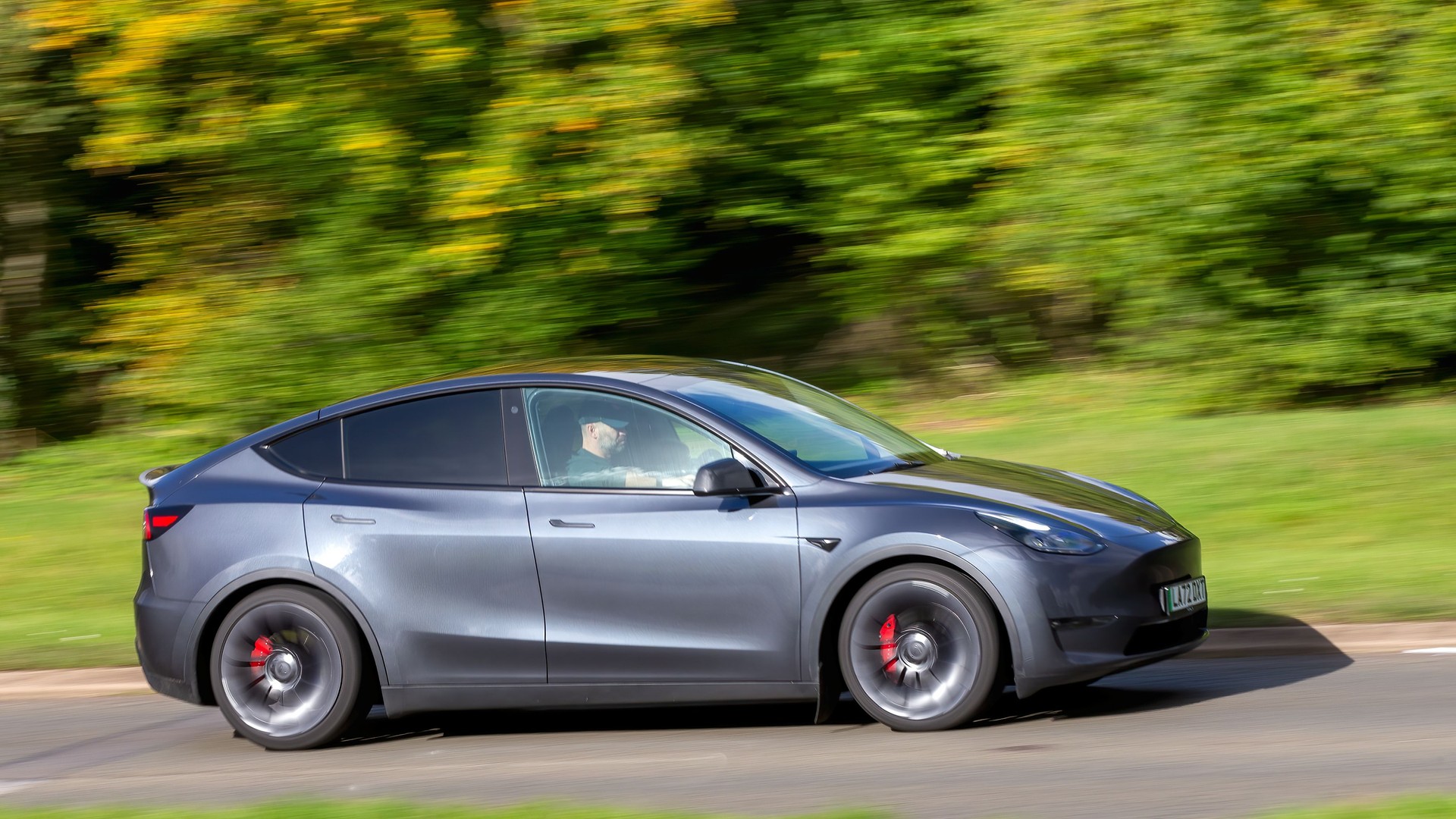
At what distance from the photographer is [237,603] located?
6.71m

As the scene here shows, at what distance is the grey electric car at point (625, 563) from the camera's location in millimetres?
5941

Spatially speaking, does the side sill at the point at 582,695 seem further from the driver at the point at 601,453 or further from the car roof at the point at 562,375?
the car roof at the point at 562,375

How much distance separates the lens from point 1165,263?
46.9 feet

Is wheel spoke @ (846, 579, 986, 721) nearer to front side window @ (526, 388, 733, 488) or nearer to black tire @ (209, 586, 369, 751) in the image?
front side window @ (526, 388, 733, 488)

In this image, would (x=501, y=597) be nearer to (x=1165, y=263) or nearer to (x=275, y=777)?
(x=275, y=777)

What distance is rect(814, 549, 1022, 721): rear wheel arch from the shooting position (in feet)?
19.2

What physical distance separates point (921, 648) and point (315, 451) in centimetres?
281

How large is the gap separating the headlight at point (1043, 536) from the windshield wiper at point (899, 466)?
1.94ft

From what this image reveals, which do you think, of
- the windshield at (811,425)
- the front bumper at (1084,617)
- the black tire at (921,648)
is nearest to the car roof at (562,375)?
the windshield at (811,425)

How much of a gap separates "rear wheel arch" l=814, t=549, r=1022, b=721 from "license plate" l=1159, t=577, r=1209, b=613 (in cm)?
65

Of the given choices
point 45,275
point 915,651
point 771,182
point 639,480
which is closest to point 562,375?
point 639,480

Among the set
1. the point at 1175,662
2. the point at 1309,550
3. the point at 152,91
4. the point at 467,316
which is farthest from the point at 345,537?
the point at 152,91

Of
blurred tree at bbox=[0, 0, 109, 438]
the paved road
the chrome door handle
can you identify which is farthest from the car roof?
blurred tree at bbox=[0, 0, 109, 438]

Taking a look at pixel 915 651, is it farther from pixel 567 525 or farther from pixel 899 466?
pixel 567 525
